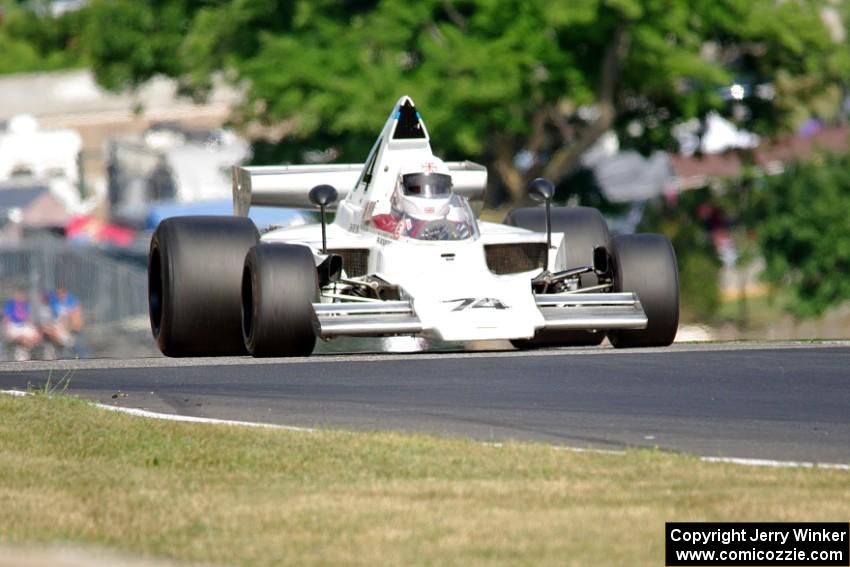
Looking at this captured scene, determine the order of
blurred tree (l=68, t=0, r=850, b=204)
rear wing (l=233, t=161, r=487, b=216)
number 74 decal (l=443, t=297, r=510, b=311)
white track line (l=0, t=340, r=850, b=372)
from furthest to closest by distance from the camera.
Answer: blurred tree (l=68, t=0, r=850, b=204)
rear wing (l=233, t=161, r=487, b=216)
white track line (l=0, t=340, r=850, b=372)
number 74 decal (l=443, t=297, r=510, b=311)

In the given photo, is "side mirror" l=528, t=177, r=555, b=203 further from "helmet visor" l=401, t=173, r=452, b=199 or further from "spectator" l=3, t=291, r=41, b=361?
"spectator" l=3, t=291, r=41, b=361

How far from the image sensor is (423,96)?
105 ft

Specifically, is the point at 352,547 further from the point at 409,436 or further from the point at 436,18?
the point at 436,18

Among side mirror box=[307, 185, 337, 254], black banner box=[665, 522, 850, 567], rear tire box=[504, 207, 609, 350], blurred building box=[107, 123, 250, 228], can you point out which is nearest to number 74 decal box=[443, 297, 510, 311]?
side mirror box=[307, 185, 337, 254]

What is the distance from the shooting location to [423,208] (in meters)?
14.7

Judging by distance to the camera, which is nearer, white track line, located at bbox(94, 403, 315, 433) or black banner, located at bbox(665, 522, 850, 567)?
black banner, located at bbox(665, 522, 850, 567)

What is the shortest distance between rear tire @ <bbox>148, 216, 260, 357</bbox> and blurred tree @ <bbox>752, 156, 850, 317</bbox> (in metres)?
22.5

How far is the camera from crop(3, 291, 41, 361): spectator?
2603cm

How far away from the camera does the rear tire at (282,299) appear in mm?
13672

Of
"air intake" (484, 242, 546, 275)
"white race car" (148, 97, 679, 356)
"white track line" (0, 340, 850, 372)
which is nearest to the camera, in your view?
"white race car" (148, 97, 679, 356)

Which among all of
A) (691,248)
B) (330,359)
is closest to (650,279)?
(330,359)

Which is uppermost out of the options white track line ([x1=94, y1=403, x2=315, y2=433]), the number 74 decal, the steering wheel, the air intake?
the steering wheel

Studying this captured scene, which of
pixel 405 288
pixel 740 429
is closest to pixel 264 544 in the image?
pixel 740 429

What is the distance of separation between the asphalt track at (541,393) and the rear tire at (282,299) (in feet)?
0.69
